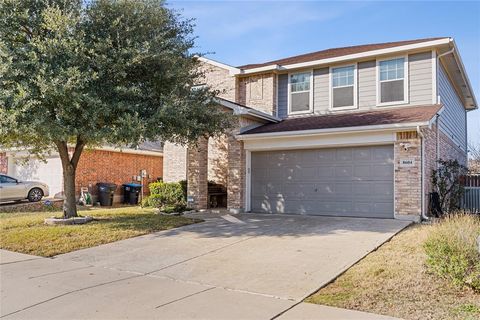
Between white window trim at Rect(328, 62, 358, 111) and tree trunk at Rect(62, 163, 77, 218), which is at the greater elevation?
white window trim at Rect(328, 62, 358, 111)

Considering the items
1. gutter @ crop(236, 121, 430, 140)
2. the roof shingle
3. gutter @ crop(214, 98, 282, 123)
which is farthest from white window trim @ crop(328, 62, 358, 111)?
gutter @ crop(236, 121, 430, 140)

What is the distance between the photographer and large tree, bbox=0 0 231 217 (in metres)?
9.07

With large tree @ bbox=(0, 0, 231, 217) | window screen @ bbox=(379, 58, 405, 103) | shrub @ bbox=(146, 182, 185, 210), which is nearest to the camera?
large tree @ bbox=(0, 0, 231, 217)

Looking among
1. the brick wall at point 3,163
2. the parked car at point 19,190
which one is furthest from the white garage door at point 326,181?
the brick wall at point 3,163

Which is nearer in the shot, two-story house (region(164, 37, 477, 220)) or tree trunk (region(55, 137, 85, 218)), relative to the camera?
tree trunk (region(55, 137, 85, 218))

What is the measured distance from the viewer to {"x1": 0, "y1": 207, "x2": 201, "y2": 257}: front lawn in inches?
348

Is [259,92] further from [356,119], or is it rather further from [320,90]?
[356,119]

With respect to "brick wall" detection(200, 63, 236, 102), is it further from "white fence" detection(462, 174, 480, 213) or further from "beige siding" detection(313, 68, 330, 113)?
"white fence" detection(462, 174, 480, 213)

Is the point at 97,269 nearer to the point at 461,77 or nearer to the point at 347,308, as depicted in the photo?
the point at 347,308

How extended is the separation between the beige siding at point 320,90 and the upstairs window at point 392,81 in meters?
2.03

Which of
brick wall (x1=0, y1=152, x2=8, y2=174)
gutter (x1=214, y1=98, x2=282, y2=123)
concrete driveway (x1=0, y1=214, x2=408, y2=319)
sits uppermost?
→ gutter (x1=214, y1=98, x2=282, y2=123)

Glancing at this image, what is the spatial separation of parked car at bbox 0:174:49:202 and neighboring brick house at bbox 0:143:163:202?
3.46 ft

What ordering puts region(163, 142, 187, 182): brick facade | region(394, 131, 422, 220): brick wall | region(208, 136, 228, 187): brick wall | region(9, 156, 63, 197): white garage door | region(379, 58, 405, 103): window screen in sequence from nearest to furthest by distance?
region(394, 131, 422, 220): brick wall
region(379, 58, 405, 103): window screen
region(208, 136, 228, 187): brick wall
region(163, 142, 187, 182): brick facade
region(9, 156, 63, 197): white garage door

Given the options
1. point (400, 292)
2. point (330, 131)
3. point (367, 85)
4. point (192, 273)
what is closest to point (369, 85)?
point (367, 85)
